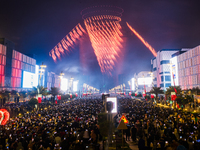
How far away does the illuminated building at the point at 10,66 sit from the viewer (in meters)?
59.1

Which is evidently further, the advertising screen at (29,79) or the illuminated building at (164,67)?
the illuminated building at (164,67)

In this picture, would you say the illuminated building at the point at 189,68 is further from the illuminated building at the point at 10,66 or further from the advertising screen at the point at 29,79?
the illuminated building at the point at 10,66

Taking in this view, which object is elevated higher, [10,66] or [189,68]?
[10,66]

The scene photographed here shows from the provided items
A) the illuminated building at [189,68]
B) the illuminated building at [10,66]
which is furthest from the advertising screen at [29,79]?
the illuminated building at [189,68]

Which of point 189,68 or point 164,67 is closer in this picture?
point 189,68

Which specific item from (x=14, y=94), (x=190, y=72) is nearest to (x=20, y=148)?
(x=14, y=94)

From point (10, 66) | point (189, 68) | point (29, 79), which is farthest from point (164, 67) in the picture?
point (10, 66)

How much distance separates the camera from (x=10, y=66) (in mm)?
63625

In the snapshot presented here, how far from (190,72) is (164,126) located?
5544 centimetres

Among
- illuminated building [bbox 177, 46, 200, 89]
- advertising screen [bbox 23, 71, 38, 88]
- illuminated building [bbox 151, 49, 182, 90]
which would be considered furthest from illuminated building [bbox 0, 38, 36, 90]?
illuminated building [bbox 151, 49, 182, 90]

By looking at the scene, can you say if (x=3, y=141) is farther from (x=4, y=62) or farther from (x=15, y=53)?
(x=15, y=53)

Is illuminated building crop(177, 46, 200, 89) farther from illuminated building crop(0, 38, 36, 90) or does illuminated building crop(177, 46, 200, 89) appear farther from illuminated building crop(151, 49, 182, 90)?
illuminated building crop(0, 38, 36, 90)

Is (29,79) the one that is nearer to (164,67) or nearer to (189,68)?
(164,67)

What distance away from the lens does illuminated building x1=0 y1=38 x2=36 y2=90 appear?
5908 cm
